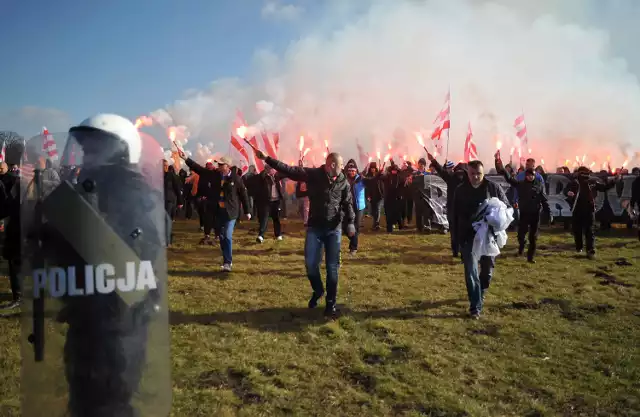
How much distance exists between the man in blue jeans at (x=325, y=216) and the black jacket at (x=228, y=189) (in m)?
2.71

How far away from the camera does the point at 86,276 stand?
2.57m

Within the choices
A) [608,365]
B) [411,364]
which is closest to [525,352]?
[608,365]

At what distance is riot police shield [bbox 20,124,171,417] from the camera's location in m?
2.55

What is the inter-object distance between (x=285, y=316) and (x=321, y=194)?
1.73 metres

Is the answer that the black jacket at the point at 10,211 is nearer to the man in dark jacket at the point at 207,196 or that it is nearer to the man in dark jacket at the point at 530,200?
the man in dark jacket at the point at 207,196

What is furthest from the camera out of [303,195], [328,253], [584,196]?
[584,196]

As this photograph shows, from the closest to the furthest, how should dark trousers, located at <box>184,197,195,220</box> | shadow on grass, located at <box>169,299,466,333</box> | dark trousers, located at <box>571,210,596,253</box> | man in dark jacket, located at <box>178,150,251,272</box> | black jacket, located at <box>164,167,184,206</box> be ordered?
shadow on grass, located at <box>169,299,466,333</box> → man in dark jacket, located at <box>178,150,251,272</box> → dark trousers, located at <box>571,210,596,253</box> → black jacket, located at <box>164,167,184,206</box> → dark trousers, located at <box>184,197,195,220</box>

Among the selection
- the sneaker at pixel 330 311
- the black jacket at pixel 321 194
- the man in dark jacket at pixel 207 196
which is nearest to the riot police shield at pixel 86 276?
the black jacket at pixel 321 194

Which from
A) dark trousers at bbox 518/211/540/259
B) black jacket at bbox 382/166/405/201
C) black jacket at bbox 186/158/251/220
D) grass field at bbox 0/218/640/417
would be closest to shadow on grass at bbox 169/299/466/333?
grass field at bbox 0/218/640/417

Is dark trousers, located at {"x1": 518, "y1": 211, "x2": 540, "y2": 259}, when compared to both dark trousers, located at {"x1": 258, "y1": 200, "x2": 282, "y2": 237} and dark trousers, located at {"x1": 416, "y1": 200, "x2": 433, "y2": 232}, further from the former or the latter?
dark trousers, located at {"x1": 258, "y1": 200, "x2": 282, "y2": 237}

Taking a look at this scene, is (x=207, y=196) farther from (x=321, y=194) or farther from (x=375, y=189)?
(x=375, y=189)

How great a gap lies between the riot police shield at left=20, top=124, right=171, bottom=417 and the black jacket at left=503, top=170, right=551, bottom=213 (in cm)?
905

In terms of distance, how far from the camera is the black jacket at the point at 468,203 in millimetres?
6754

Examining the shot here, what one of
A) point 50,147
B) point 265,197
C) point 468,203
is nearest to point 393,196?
point 265,197
